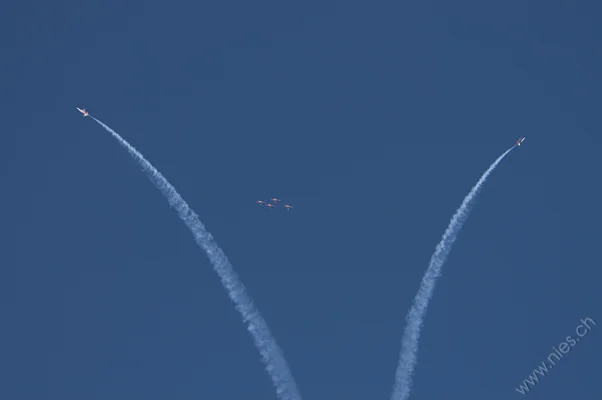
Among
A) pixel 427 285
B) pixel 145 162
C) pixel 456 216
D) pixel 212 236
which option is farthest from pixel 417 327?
pixel 145 162

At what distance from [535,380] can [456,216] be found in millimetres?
16291

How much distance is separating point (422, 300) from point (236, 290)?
641 inches

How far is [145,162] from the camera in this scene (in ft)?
392

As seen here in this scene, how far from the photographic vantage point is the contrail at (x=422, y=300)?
10625cm

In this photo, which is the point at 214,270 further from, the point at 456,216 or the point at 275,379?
the point at 456,216

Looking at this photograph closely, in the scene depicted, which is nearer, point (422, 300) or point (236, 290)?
point (422, 300)

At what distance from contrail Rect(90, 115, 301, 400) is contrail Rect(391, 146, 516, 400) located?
9010 millimetres

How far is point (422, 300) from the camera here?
358ft

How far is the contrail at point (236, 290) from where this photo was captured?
4220 inches

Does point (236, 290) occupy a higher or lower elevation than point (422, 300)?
lower

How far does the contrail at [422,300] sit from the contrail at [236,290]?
901 centimetres

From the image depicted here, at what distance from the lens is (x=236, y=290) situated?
11106 cm

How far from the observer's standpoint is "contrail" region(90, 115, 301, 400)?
107 metres

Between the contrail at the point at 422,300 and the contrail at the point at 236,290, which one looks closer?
the contrail at the point at 422,300
